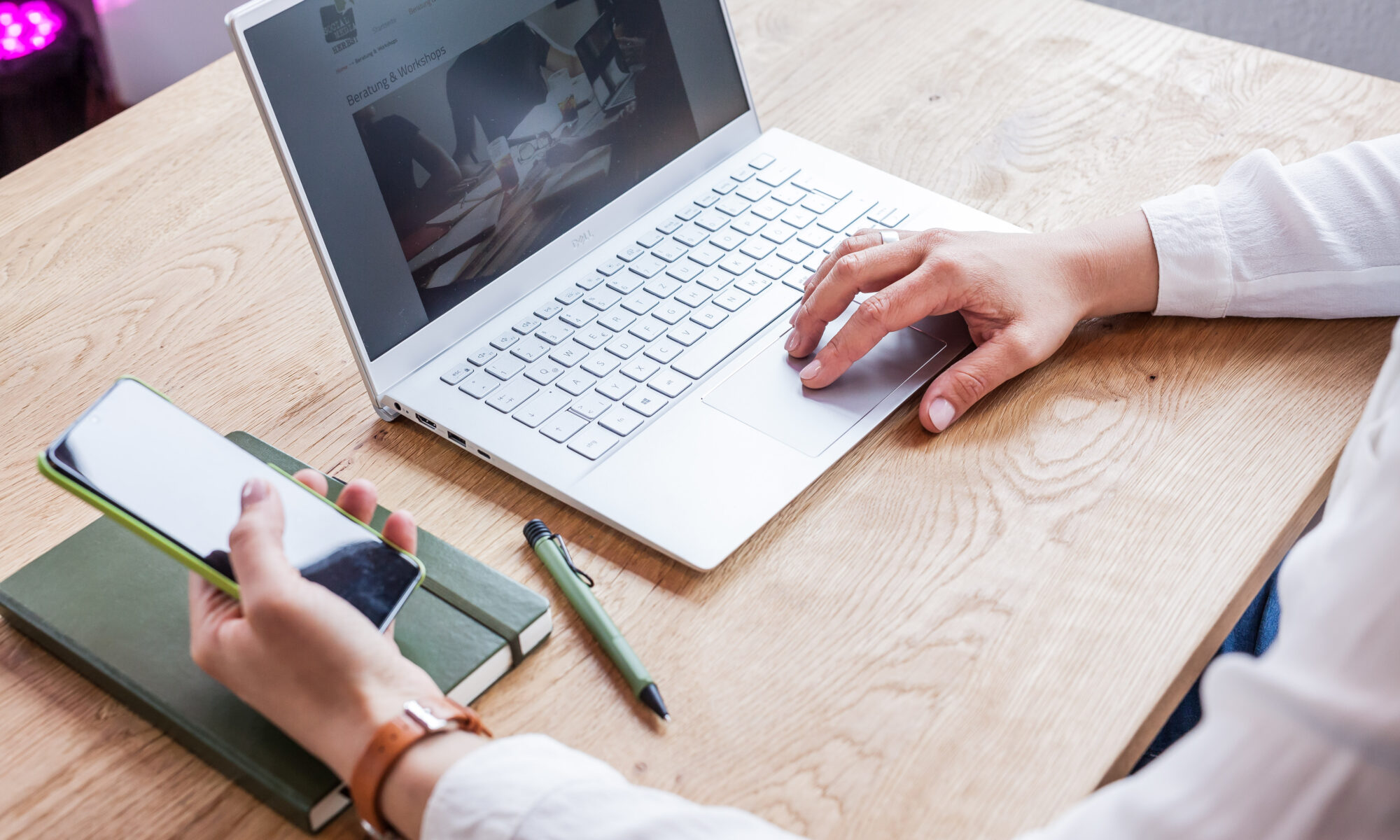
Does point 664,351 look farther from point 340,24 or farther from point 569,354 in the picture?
point 340,24

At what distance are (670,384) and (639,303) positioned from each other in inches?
3.8

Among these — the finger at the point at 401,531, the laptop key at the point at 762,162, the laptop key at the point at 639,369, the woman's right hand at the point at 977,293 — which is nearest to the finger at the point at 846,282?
the woman's right hand at the point at 977,293

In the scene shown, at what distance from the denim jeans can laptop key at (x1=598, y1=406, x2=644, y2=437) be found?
50cm

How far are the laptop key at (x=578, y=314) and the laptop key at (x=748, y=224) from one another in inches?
6.3

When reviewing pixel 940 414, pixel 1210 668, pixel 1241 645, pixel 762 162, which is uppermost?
pixel 762 162

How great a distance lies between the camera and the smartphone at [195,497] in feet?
1.98

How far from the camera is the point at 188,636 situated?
66 centimetres

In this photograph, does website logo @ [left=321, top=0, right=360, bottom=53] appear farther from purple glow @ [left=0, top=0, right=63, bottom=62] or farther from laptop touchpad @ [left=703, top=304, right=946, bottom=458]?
purple glow @ [left=0, top=0, right=63, bottom=62]

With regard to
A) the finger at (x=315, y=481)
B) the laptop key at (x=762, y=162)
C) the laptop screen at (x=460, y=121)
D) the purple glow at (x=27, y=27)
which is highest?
the purple glow at (x=27, y=27)

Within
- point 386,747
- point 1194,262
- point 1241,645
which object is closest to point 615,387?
point 386,747

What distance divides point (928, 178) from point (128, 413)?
0.72 m

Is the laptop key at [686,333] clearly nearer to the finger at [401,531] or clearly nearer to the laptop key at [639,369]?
the laptop key at [639,369]

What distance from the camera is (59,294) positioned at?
0.98m

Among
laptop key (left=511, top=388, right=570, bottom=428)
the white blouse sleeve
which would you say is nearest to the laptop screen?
laptop key (left=511, top=388, right=570, bottom=428)
